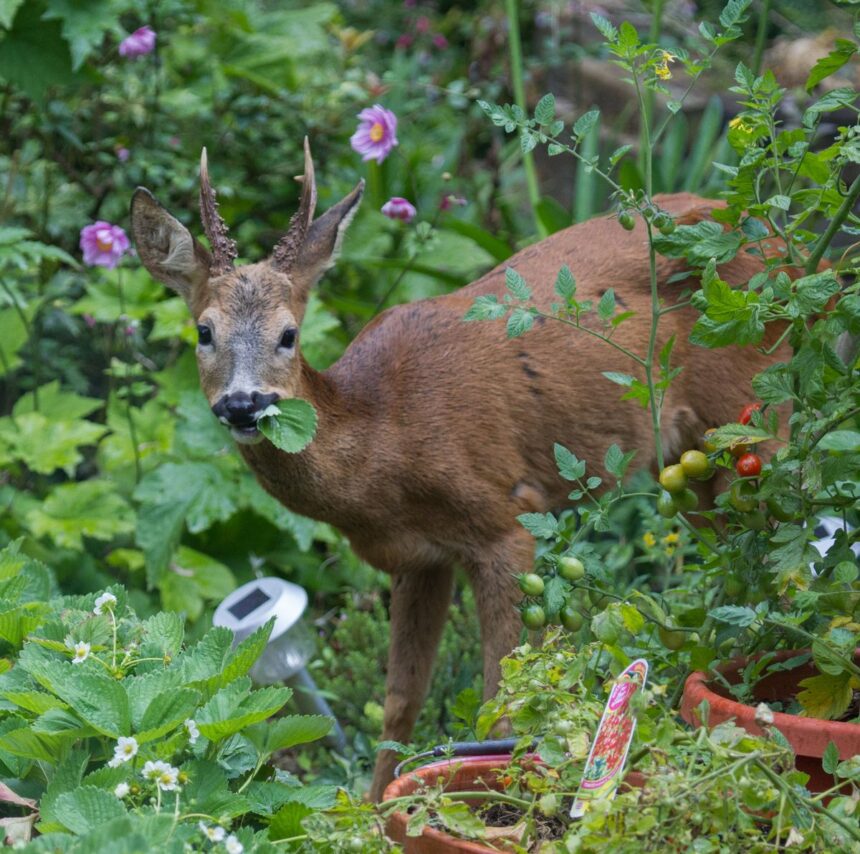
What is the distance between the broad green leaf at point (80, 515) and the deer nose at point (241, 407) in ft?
5.90

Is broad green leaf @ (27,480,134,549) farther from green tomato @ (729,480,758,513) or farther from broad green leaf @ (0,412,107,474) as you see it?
green tomato @ (729,480,758,513)

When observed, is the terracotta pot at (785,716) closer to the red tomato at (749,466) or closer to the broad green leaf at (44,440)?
the red tomato at (749,466)

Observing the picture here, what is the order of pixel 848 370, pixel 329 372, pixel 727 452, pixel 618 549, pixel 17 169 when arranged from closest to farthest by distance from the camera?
pixel 848 370 → pixel 727 452 → pixel 329 372 → pixel 618 549 → pixel 17 169

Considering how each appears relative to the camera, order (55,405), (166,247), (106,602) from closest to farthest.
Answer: (106,602), (166,247), (55,405)

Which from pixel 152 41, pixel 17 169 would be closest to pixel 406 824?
pixel 152 41

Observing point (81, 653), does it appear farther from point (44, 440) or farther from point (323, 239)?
point (44, 440)

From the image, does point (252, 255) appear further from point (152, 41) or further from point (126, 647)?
point (126, 647)

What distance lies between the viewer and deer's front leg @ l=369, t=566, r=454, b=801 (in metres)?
4.09

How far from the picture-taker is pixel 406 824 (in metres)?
2.38

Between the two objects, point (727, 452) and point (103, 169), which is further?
point (103, 169)

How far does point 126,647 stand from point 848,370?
1574 mm

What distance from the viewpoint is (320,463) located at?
375 cm

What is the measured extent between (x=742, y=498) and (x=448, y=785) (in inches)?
30.5

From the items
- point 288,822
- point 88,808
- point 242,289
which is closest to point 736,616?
point 288,822
